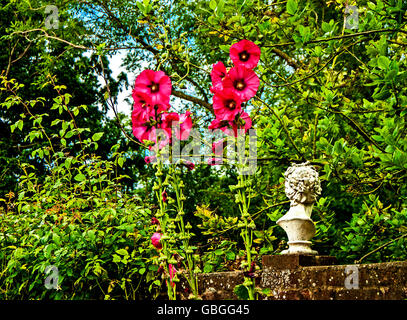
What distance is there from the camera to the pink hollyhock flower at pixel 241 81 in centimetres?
144

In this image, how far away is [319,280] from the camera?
257cm

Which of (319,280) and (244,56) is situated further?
(319,280)

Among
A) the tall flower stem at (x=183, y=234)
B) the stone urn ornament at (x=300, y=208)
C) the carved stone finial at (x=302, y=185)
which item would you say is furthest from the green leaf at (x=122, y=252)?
the tall flower stem at (x=183, y=234)

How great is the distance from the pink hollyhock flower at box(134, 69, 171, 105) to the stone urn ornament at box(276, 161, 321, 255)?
159 centimetres

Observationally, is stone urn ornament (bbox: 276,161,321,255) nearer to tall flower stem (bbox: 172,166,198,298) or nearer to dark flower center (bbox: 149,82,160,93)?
tall flower stem (bbox: 172,166,198,298)

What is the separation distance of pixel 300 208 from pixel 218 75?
5.22 feet

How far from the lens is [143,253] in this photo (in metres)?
3.08

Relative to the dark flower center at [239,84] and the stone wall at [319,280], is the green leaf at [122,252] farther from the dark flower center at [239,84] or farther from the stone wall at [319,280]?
the dark flower center at [239,84]

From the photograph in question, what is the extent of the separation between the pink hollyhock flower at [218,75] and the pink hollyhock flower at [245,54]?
6cm

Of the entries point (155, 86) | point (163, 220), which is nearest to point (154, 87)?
point (155, 86)

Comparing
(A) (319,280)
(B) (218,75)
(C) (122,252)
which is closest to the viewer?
(B) (218,75)

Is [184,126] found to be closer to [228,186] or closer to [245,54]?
[245,54]
